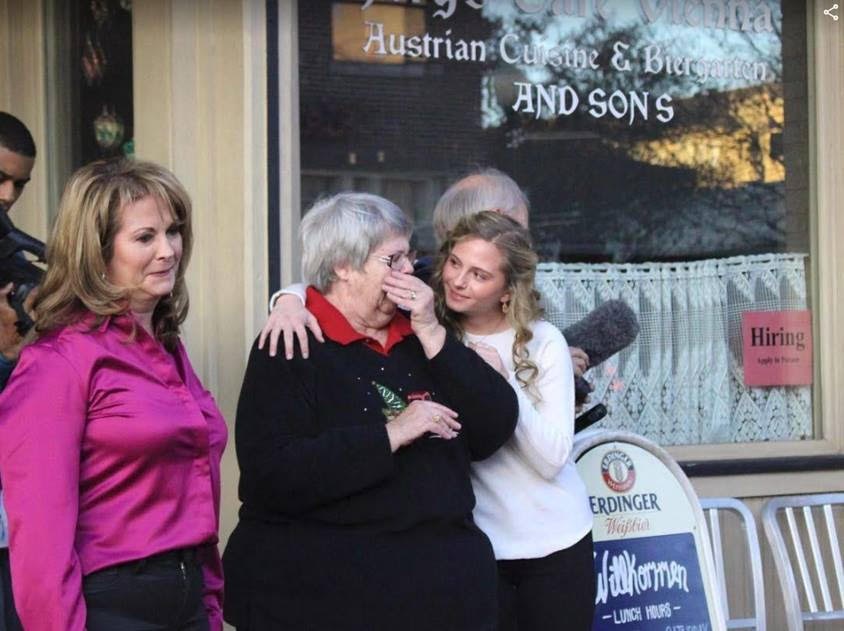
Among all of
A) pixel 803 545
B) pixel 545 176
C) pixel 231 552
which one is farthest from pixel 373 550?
pixel 803 545

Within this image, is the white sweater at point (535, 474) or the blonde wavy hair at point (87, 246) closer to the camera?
the blonde wavy hair at point (87, 246)

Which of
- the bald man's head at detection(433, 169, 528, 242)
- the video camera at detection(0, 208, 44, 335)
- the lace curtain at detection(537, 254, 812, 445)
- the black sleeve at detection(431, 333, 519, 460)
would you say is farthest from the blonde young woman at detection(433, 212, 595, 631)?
the lace curtain at detection(537, 254, 812, 445)

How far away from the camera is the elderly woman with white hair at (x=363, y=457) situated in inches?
115

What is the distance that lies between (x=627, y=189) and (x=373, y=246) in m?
2.39

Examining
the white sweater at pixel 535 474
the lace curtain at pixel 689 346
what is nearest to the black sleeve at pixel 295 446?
the white sweater at pixel 535 474

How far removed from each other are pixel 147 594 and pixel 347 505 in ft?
1.73

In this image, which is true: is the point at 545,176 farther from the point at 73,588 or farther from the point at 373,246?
the point at 73,588

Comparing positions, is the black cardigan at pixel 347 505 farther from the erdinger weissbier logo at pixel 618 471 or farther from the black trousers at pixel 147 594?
the erdinger weissbier logo at pixel 618 471

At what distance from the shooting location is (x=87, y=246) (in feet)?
8.63

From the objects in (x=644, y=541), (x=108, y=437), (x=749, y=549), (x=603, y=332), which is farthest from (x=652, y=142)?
(x=108, y=437)

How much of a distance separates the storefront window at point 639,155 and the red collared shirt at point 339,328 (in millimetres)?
1707

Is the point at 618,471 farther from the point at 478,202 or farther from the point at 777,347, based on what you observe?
the point at 777,347

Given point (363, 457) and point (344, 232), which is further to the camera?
point (344, 232)

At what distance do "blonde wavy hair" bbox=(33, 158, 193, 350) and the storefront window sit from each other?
2.11 m
